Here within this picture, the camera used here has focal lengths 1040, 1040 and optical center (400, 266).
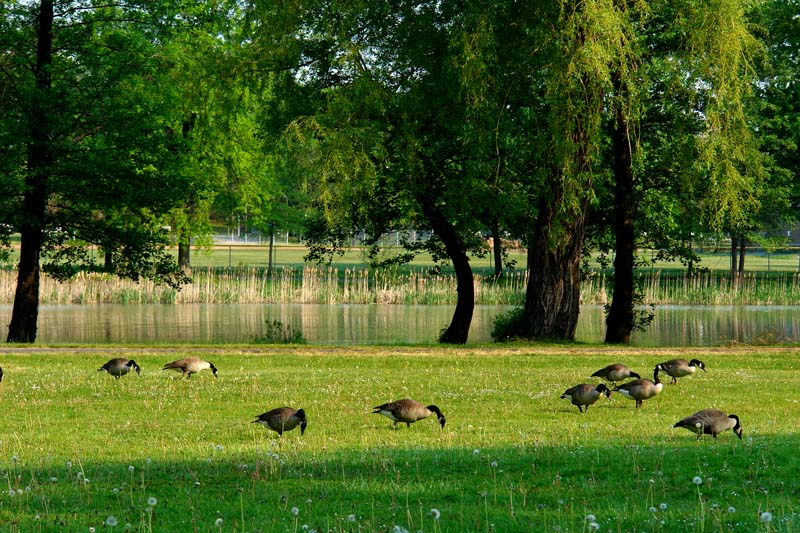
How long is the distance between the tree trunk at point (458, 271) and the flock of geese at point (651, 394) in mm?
10724

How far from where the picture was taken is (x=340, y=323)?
4134 centimetres

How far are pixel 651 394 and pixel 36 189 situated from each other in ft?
66.1

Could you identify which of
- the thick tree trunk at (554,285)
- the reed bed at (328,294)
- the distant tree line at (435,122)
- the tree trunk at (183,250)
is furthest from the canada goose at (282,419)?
the tree trunk at (183,250)

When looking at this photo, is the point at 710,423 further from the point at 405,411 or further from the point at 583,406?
the point at 583,406

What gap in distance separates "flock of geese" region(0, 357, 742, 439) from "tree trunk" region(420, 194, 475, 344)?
10854 millimetres

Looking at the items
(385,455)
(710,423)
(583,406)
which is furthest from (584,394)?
(385,455)

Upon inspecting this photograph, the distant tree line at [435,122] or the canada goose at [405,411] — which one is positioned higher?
the distant tree line at [435,122]

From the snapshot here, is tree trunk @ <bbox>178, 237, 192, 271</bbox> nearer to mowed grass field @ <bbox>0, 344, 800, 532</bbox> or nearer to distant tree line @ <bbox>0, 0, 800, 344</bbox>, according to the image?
distant tree line @ <bbox>0, 0, 800, 344</bbox>

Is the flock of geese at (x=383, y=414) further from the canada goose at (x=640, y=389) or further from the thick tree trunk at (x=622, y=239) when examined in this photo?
the thick tree trunk at (x=622, y=239)

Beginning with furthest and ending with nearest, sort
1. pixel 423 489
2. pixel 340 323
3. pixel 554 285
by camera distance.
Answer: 1. pixel 340 323
2. pixel 554 285
3. pixel 423 489

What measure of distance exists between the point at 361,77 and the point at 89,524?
19.4 metres

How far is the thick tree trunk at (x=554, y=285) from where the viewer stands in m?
28.8

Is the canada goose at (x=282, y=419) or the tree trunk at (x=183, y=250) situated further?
the tree trunk at (x=183, y=250)

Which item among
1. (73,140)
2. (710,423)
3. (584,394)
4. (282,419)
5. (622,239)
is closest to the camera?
(710,423)
